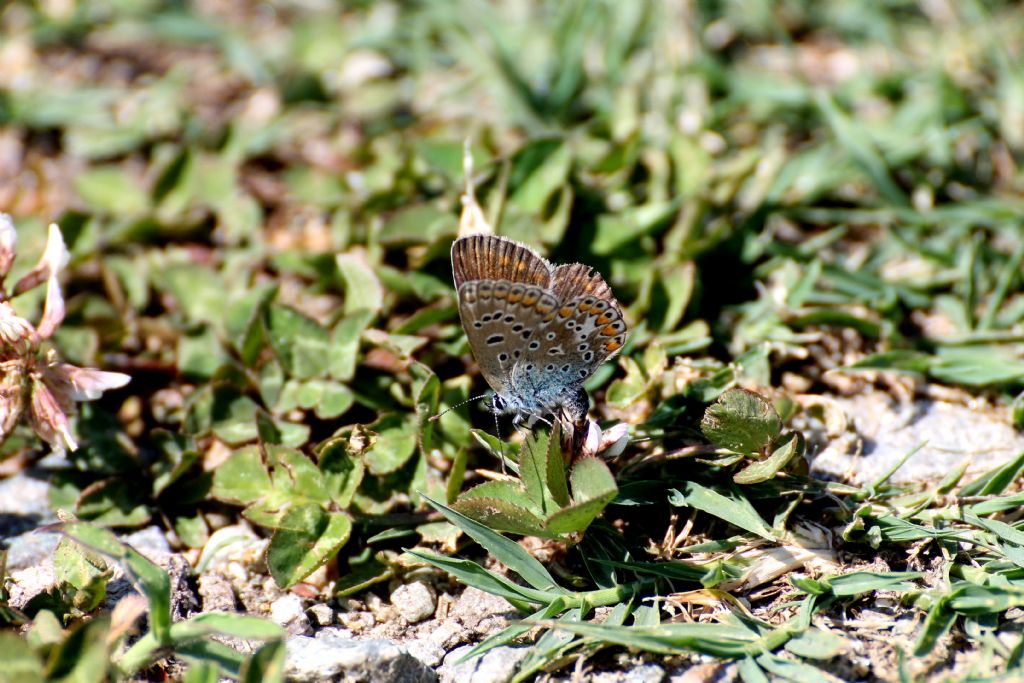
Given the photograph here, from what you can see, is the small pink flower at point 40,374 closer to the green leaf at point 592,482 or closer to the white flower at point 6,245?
the white flower at point 6,245

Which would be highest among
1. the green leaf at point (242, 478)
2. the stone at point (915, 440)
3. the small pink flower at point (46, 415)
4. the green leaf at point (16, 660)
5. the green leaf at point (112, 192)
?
the green leaf at point (112, 192)

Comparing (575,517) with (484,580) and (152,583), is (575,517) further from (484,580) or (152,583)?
(152,583)

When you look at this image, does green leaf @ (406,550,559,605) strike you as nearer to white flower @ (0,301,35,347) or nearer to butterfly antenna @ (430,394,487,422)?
butterfly antenna @ (430,394,487,422)

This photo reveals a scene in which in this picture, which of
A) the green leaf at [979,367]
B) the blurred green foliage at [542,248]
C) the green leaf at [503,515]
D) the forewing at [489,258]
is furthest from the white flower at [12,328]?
the green leaf at [979,367]

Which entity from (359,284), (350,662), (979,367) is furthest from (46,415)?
(979,367)

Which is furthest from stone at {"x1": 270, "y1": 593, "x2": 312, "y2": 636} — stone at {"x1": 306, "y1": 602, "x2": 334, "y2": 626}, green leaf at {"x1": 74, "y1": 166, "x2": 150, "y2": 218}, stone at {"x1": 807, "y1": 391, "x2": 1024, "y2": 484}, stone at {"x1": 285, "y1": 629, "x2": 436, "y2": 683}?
green leaf at {"x1": 74, "y1": 166, "x2": 150, "y2": 218}

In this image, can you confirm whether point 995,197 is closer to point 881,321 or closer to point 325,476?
point 881,321
